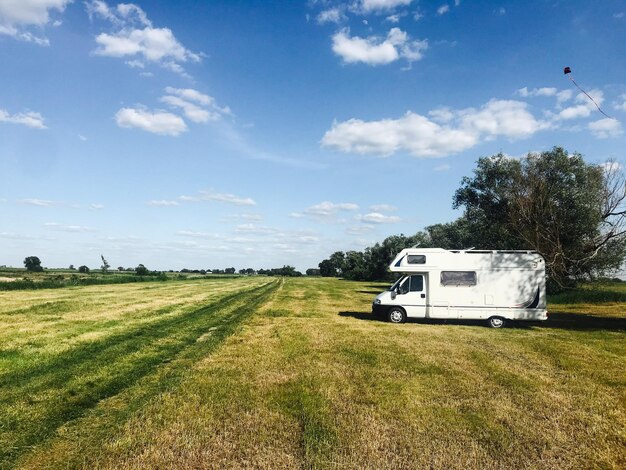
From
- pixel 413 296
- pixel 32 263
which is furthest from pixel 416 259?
pixel 32 263

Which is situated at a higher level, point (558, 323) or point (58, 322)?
point (58, 322)

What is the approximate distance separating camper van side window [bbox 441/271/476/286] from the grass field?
13.1ft

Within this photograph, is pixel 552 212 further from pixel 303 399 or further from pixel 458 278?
pixel 303 399

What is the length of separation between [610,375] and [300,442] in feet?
30.7

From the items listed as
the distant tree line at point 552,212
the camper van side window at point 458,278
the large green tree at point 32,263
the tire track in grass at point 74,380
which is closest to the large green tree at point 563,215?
the distant tree line at point 552,212

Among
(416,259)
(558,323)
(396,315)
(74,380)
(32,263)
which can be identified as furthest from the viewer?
(32,263)

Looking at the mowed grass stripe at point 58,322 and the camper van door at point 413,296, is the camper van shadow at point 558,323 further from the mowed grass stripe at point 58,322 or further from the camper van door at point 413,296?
the mowed grass stripe at point 58,322

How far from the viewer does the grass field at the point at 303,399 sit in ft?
20.1

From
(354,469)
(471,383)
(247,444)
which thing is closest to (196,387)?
(247,444)

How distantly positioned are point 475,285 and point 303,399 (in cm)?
1397

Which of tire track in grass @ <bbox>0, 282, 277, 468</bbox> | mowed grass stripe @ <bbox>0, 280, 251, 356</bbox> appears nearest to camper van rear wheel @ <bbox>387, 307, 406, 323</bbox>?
tire track in grass @ <bbox>0, 282, 277, 468</bbox>

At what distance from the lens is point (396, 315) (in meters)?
20.6

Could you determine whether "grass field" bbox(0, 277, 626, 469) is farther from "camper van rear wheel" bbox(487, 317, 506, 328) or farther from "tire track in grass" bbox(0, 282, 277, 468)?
"camper van rear wheel" bbox(487, 317, 506, 328)

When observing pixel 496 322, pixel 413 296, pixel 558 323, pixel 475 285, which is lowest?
pixel 558 323
